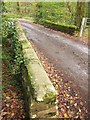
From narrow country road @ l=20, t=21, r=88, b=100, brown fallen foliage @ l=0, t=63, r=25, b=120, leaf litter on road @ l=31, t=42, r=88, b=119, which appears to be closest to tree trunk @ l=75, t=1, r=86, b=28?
narrow country road @ l=20, t=21, r=88, b=100

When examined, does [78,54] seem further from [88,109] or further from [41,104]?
[41,104]

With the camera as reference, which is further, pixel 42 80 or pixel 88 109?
pixel 88 109

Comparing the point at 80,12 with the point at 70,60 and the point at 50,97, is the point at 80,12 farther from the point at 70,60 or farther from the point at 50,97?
the point at 50,97

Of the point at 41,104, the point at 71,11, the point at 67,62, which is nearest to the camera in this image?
the point at 41,104

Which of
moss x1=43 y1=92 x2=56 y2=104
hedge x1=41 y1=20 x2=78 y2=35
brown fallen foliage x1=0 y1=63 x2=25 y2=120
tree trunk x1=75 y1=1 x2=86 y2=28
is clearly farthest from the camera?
tree trunk x1=75 y1=1 x2=86 y2=28

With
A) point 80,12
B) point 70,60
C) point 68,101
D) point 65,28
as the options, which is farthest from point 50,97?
point 65,28

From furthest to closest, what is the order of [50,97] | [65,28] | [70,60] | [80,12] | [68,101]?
[65,28] → [80,12] → [70,60] → [68,101] → [50,97]

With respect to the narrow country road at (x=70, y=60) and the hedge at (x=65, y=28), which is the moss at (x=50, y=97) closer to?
the narrow country road at (x=70, y=60)

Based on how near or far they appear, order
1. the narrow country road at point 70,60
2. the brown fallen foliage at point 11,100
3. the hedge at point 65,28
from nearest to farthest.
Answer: the brown fallen foliage at point 11,100, the narrow country road at point 70,60, the hedge at point 65,28

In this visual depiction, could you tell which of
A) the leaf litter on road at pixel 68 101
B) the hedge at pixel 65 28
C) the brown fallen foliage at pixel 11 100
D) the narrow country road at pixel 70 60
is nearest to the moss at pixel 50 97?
the leaf litter on road at pixel 68 101

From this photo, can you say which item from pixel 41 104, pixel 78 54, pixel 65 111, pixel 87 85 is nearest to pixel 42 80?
pixel 41 104

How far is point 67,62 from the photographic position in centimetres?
868

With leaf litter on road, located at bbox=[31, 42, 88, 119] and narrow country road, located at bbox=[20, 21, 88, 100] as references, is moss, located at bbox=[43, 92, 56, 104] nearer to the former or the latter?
leaf litter on road, located at bbox=[31, 42, 88, 119]

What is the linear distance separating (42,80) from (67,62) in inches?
167
